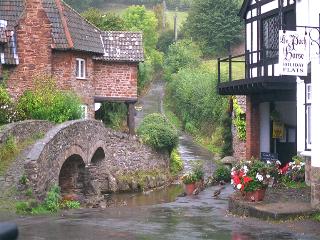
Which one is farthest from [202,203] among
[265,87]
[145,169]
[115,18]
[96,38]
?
[115,18]

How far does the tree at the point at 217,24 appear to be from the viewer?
218ft

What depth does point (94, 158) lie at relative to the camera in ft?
96.0

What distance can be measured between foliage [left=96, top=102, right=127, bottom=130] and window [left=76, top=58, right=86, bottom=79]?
5.47 m

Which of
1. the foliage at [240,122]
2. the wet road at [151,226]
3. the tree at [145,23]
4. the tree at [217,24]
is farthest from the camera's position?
the tree at [145,23]

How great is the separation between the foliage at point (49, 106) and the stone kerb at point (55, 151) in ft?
4.72

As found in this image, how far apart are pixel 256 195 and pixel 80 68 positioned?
58.1ft

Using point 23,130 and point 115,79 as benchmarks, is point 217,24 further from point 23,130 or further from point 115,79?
point 23,130

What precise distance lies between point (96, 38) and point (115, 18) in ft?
26.2

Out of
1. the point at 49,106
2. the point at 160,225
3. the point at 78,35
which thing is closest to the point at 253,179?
the point at 160,225

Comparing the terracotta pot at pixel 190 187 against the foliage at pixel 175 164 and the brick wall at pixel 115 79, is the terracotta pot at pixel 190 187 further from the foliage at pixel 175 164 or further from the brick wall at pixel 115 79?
the brick wall at pixel 115 79

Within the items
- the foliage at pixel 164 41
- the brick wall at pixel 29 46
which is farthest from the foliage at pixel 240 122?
the foliage at pixel 164 41

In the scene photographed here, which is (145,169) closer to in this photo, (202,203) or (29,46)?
(29,46)

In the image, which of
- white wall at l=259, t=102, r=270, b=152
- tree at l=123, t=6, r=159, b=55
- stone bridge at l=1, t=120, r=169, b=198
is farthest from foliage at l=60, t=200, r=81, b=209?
tree at l=123, t=6, r=159, b=55

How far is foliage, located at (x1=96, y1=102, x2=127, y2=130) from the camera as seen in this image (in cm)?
3775
